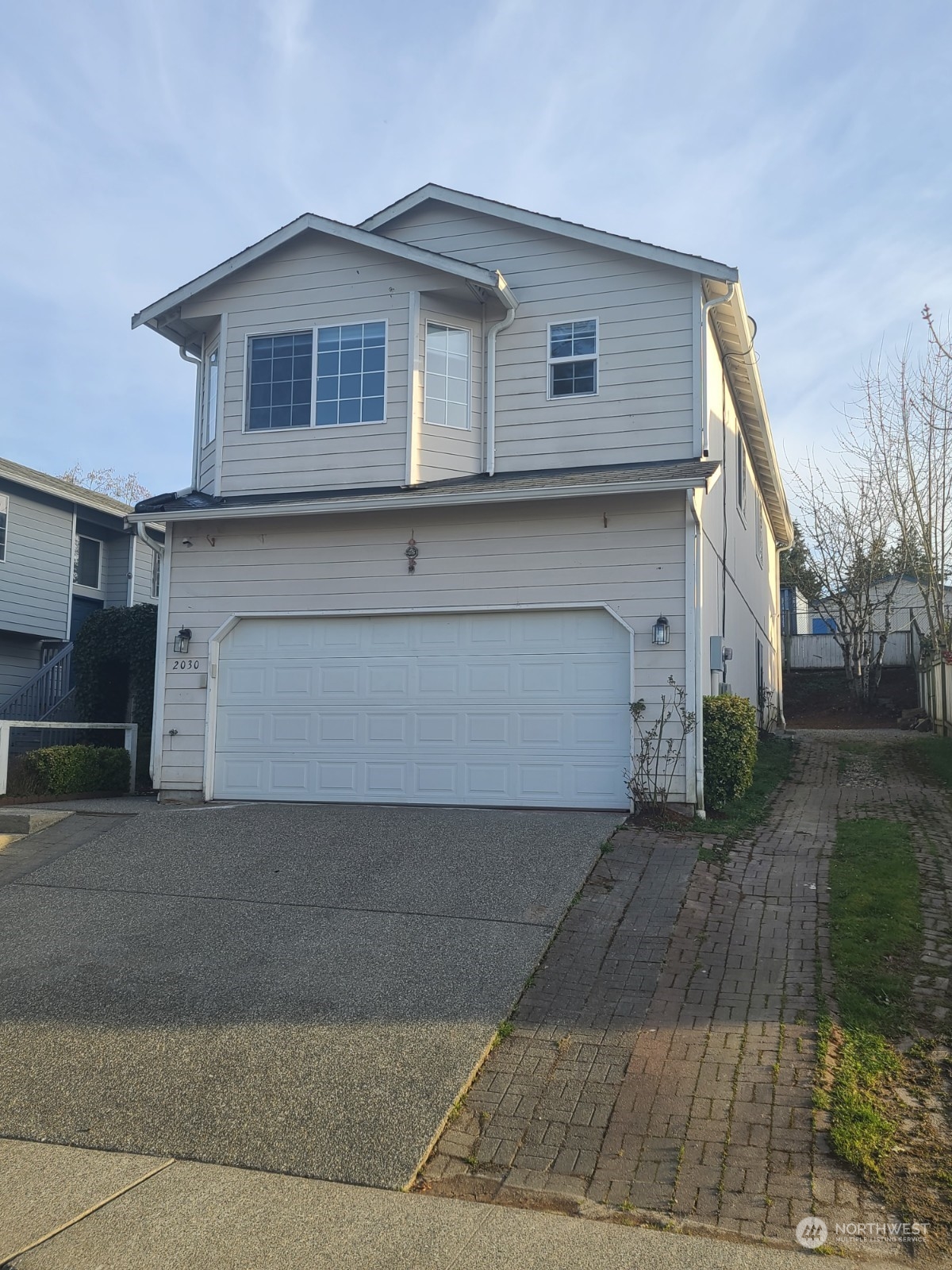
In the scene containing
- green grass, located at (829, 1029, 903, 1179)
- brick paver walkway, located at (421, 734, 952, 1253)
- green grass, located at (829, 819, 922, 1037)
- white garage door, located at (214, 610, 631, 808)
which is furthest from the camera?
white garage door, located at (214, 610, 631, 808)

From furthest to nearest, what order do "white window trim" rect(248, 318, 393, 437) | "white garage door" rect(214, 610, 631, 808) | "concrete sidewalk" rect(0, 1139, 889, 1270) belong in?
1. "white window trim" rect(248, 318, 393, 437)
2. "white garage door" rect(214, 610, 631, 808)
3. "concrete sidewalk" rect(0, 1139, 889, 1270)

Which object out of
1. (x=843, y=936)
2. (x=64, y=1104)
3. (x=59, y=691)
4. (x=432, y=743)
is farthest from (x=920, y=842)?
(x=59, y=691)

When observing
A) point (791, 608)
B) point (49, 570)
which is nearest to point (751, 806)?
point (49, 570)

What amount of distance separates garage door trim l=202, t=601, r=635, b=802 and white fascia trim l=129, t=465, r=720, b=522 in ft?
3.81

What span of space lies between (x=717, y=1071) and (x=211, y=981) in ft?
10.4

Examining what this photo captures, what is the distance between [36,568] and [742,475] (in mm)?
13794

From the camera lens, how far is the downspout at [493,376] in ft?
41.6

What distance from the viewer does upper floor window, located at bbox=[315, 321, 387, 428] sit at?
12.7 meters

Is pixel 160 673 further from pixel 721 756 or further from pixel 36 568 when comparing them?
pixel 36 568

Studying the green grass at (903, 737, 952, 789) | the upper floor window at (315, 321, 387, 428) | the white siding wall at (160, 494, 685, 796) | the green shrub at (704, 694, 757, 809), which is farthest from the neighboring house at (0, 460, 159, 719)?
the green grass at (903, 737, 952, 789)

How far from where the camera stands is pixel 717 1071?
5141 mm

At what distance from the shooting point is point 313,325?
42.9ft

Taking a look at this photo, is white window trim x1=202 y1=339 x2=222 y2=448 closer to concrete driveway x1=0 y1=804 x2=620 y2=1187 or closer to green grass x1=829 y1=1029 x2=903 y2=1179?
concrete driveway x1=0 y1=804 x2=620 y2=1187

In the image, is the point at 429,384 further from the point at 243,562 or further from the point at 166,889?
the point at 166,889
